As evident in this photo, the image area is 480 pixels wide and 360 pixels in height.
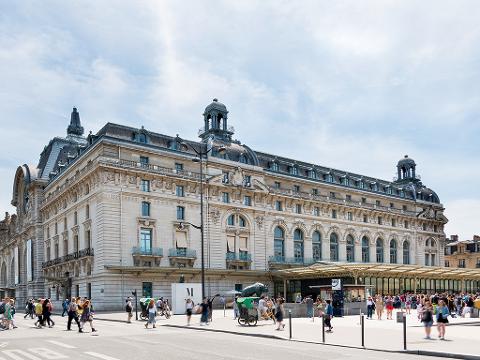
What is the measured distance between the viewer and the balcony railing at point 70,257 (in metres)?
57.0

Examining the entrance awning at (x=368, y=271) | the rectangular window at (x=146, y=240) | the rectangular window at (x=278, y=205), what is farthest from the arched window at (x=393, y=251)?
the rectangular window at (x=146, y=240)

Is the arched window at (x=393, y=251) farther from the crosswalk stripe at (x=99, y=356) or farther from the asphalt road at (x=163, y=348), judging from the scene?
the crosswalk stripe at (x=99, y=356)

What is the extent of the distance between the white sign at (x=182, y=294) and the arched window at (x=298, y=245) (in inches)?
1180

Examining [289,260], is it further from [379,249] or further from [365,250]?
[379,249]

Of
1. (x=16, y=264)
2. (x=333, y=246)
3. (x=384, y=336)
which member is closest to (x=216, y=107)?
(x=333, y=246)

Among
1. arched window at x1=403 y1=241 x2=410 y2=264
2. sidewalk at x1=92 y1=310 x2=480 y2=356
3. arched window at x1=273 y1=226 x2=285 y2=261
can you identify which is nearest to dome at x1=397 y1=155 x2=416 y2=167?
arched window at x1=403 y1=241 x2=410 y2=264

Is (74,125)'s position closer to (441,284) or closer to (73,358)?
(441,284)

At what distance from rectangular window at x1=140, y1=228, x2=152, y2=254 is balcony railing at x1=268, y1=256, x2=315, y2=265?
16.3 metres

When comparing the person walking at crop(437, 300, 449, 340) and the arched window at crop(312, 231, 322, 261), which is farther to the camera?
the arched window at crop(312, 231, 322, 261)

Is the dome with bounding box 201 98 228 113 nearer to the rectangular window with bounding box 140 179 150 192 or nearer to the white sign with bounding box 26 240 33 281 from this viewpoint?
the rectangular window with bounding box 140 179 150 192

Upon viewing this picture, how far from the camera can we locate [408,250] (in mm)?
87000

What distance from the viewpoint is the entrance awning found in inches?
2187

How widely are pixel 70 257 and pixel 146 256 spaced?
35.7ft

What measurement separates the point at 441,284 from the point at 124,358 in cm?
6515
